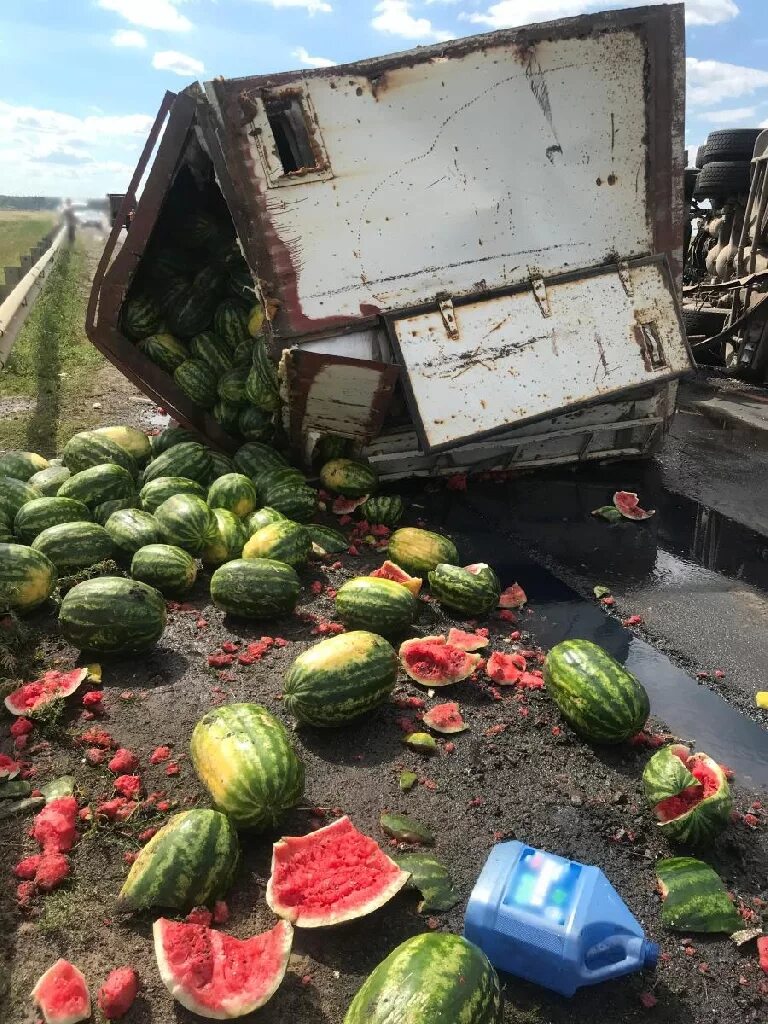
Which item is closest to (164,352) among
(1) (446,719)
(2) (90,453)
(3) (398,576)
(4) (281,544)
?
(2) (90,453)

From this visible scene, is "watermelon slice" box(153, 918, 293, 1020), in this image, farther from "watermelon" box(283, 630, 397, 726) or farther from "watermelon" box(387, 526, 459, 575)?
"watermelon" box(387, 526, 459, 575)

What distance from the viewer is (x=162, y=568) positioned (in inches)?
165

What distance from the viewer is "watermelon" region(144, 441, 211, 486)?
17.5 ft

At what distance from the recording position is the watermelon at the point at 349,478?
18.1 feet

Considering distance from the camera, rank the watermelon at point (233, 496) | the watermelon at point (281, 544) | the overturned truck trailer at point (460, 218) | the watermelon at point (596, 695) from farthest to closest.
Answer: the watermelon at point (233, 496) < the overturned truck trailer at point (460, 218) < the watermelon at point (281, 544) < the watermelon at point (596, 695)

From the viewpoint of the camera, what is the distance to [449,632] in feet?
13.3

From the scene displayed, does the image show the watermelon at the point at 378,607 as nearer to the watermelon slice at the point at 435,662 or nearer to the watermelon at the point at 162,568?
the watermelon slice at the point at 435,662

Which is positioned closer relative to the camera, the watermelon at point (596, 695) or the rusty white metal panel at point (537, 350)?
the watermelon at point (596, 695)

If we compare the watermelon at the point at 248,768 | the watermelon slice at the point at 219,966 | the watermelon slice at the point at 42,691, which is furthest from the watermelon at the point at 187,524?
the watermelon slice at the point at 219,966

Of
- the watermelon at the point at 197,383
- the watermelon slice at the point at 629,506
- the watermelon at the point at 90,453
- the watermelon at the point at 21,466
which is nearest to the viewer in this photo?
the watermelon at the point at 90,453

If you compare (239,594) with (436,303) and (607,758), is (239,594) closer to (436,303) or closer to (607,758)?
(607,758)

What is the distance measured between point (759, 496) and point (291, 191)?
14.4ft

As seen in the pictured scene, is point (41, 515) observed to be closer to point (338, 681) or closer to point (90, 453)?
point (90, 453)

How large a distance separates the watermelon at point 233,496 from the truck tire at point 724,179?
33.3ft
